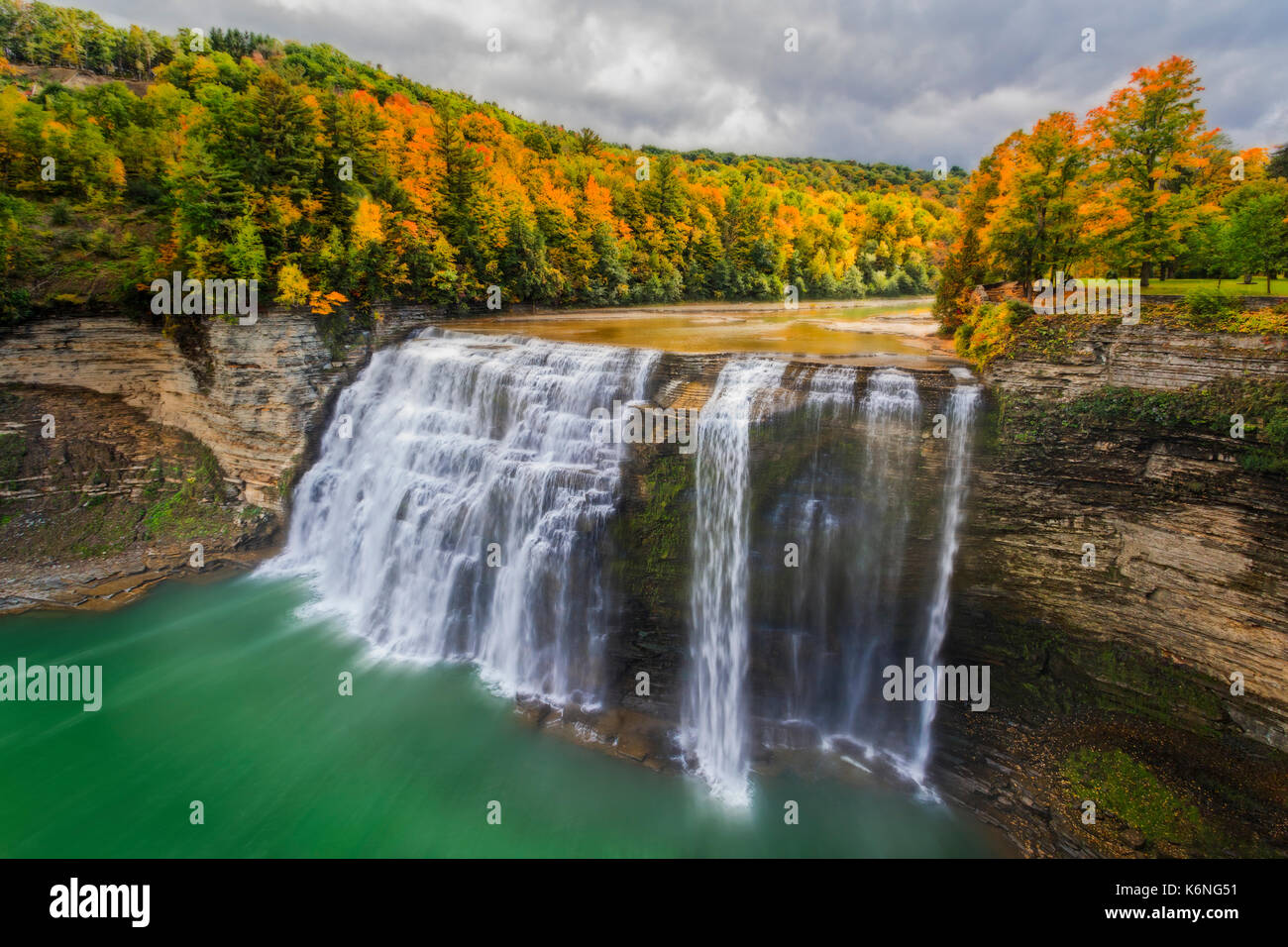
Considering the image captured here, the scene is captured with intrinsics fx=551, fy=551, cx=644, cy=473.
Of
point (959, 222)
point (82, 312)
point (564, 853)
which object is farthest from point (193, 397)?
point (959, 222)

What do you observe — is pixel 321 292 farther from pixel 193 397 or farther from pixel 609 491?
pixel 609 491

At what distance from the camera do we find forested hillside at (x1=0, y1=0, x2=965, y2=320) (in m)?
20.5

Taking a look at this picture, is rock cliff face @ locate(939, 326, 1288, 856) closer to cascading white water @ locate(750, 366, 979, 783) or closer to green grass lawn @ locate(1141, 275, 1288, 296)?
cascading white water @ locate(750, 366, 979, 783)

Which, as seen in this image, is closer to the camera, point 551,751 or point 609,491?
point 551,751

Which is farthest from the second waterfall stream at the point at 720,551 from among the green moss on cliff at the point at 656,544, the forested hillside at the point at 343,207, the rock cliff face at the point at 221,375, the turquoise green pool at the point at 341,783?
the forested hillside at the point at 343,207

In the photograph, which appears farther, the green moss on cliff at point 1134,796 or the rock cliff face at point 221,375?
the rock cliff face at point 221,375

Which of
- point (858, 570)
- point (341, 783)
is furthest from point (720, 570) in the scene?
point (341, 783)

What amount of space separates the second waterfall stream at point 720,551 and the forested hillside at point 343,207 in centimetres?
1122

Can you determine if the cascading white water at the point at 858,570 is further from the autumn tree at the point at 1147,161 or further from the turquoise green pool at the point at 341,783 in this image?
the autumn tree at the point at 1147,161

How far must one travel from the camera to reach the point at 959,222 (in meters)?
21.5

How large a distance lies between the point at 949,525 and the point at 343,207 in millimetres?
25098

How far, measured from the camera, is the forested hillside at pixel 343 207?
20.5m

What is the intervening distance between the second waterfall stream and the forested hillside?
11216 mm

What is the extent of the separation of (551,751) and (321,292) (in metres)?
19.2
